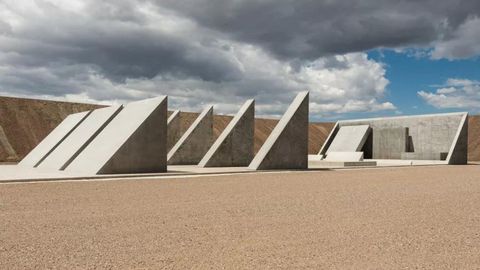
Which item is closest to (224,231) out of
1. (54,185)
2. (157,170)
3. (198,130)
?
(54,185)

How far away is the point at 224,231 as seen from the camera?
19.5 feet

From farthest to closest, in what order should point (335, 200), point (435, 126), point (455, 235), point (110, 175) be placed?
point (435, 126), point (110, 175), point (335, 200), point (455, 235)

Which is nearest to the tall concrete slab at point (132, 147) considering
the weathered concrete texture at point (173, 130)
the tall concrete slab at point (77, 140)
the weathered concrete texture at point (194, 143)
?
the tall concrete slab at point (77, 140)

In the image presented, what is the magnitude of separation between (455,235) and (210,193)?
5937 mm

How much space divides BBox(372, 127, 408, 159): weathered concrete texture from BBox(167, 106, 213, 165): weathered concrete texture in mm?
17117

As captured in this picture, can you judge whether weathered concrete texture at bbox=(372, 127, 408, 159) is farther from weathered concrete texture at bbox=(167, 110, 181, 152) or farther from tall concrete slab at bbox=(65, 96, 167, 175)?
tall concrete slab at bbox=(65, 96, 167, 175)

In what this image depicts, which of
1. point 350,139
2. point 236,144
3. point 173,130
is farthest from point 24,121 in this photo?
point 350,139

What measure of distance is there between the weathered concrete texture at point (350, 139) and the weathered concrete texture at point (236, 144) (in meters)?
14.3

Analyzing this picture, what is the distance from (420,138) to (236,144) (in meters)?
18.8

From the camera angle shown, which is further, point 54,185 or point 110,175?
point 110,175

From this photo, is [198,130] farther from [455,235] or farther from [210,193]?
[455,235]

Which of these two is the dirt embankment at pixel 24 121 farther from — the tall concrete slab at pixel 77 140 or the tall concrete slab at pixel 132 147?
the tall concrete slab at pixel 132 147

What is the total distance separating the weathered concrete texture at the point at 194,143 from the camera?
23688 millimetres

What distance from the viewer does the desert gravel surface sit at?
14.7 ft
